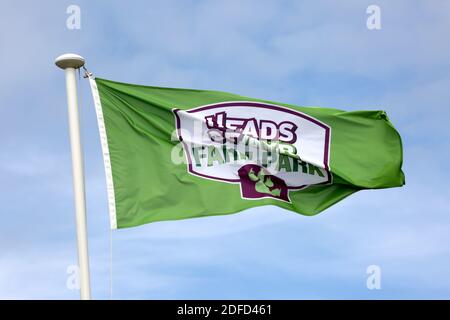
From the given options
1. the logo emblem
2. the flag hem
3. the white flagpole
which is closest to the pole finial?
the white flagpole

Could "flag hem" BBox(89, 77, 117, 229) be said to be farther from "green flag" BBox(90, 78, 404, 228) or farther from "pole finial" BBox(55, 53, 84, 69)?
"pole finial" BBox(55, 53, 84, 69)

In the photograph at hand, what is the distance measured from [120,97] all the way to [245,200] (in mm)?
2741

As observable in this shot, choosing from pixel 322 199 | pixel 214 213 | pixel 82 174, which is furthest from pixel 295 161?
pixel 82 174

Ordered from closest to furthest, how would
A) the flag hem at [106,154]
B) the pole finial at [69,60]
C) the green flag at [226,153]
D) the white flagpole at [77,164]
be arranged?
the white flagpole at [77,164]
the pole finial at [69,60]
the flag hem at [106,154]
the green flag at [226,153]

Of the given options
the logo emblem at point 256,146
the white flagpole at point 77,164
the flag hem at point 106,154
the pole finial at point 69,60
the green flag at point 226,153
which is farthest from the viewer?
the logo emblem at point 256,146

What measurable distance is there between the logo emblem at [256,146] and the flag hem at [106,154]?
4.67 ft

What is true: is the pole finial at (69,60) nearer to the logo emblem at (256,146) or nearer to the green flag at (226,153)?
the green flag at (226,153)

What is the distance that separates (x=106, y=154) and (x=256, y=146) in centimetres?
285

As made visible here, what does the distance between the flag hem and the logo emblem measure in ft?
4.67

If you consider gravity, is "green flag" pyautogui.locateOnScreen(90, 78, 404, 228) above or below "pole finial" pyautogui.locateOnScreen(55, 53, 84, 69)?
below

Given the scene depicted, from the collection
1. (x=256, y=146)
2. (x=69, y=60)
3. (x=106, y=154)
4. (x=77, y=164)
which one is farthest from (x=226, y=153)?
(x=69, y=60)

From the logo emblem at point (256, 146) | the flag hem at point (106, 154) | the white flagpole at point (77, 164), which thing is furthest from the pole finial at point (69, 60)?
the logo emblem at point (256, 146)

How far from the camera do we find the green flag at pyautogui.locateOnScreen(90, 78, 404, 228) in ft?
41.2

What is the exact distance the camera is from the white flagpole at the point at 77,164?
10.8m
